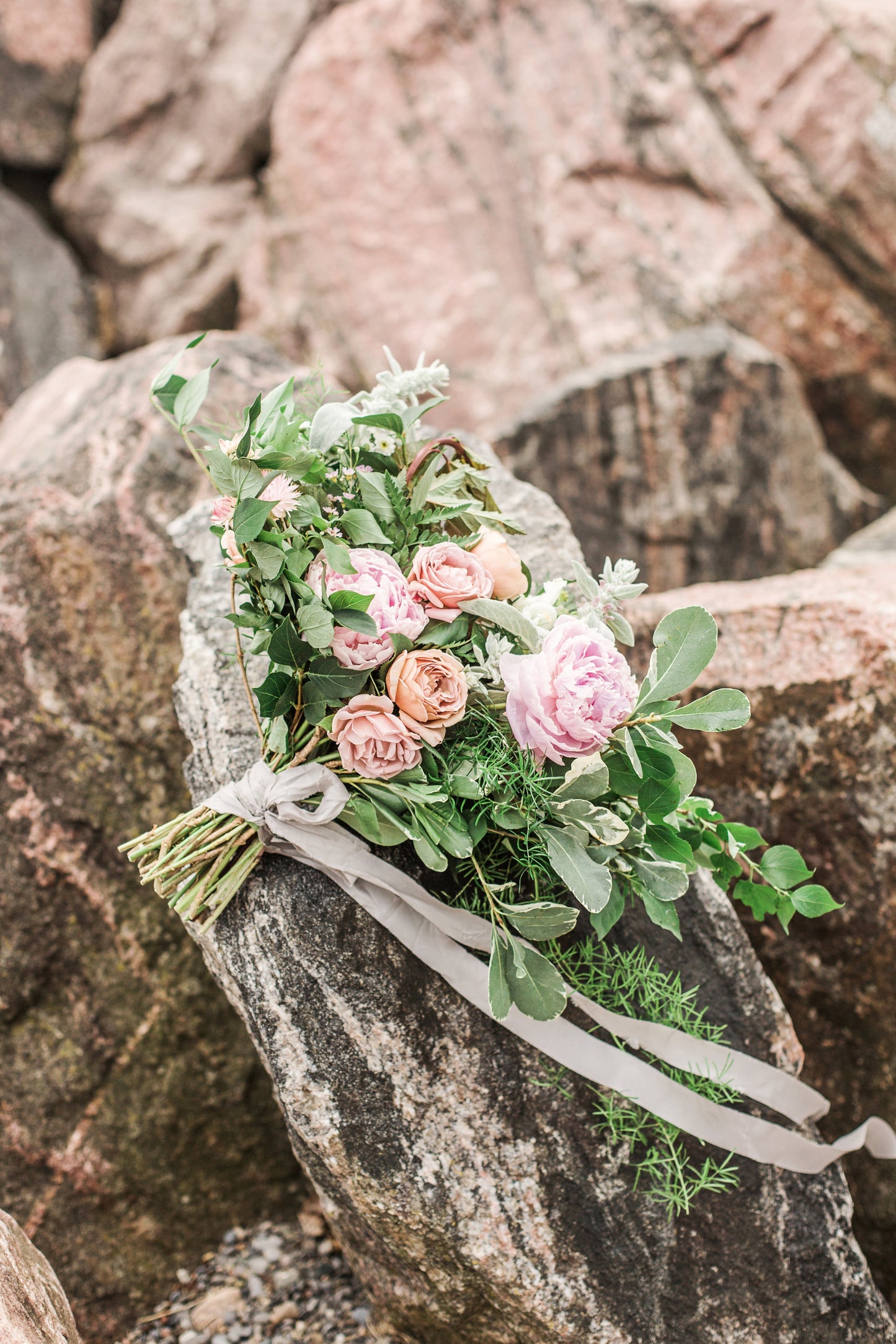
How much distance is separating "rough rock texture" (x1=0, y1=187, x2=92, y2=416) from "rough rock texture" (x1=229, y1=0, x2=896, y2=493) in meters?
0.88

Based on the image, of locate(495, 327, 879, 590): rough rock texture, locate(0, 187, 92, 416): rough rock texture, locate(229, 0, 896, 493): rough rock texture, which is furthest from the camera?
locate(0, 187, 92, 416): rough rock texture

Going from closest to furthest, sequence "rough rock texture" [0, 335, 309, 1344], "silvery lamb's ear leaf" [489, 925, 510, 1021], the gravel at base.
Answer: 1. "silvery lamb's ear leaf" [489, 925, 510, 1021]
2. the gravel at base
3. "rough rock texture" [0, 335, 309, 1344]

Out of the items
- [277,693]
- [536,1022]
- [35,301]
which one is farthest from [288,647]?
[35,301]

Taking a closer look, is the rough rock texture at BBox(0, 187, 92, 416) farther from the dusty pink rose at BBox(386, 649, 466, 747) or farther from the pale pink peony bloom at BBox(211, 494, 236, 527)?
the dusty pink rose at BBox(386, 649, 466, 747)

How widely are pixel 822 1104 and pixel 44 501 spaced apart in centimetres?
205

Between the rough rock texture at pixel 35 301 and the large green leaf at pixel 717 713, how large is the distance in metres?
4.13

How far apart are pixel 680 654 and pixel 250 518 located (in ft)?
2.02

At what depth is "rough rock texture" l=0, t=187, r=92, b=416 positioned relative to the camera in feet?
14.9

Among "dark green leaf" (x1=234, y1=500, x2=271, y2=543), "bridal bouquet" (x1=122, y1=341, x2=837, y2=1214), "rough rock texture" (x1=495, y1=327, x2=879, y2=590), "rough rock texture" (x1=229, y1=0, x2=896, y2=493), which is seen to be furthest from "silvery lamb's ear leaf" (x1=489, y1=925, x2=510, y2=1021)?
"rough rock texture" (x1=229, y1=0, x2=896, y2=493)

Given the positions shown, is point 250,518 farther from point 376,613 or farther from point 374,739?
point 374,739

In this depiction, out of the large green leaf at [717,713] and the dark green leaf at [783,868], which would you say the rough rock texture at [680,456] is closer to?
the dark green leaf at [783,868]

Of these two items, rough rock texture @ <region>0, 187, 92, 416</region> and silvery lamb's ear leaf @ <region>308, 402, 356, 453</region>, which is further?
rough rock texture @ <region>0, 187, 92, 416</region>

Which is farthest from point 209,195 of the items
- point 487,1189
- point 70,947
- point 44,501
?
point 487,1189

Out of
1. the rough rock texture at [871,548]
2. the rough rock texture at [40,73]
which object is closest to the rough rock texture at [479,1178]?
the rough rock texture at [871,548]
